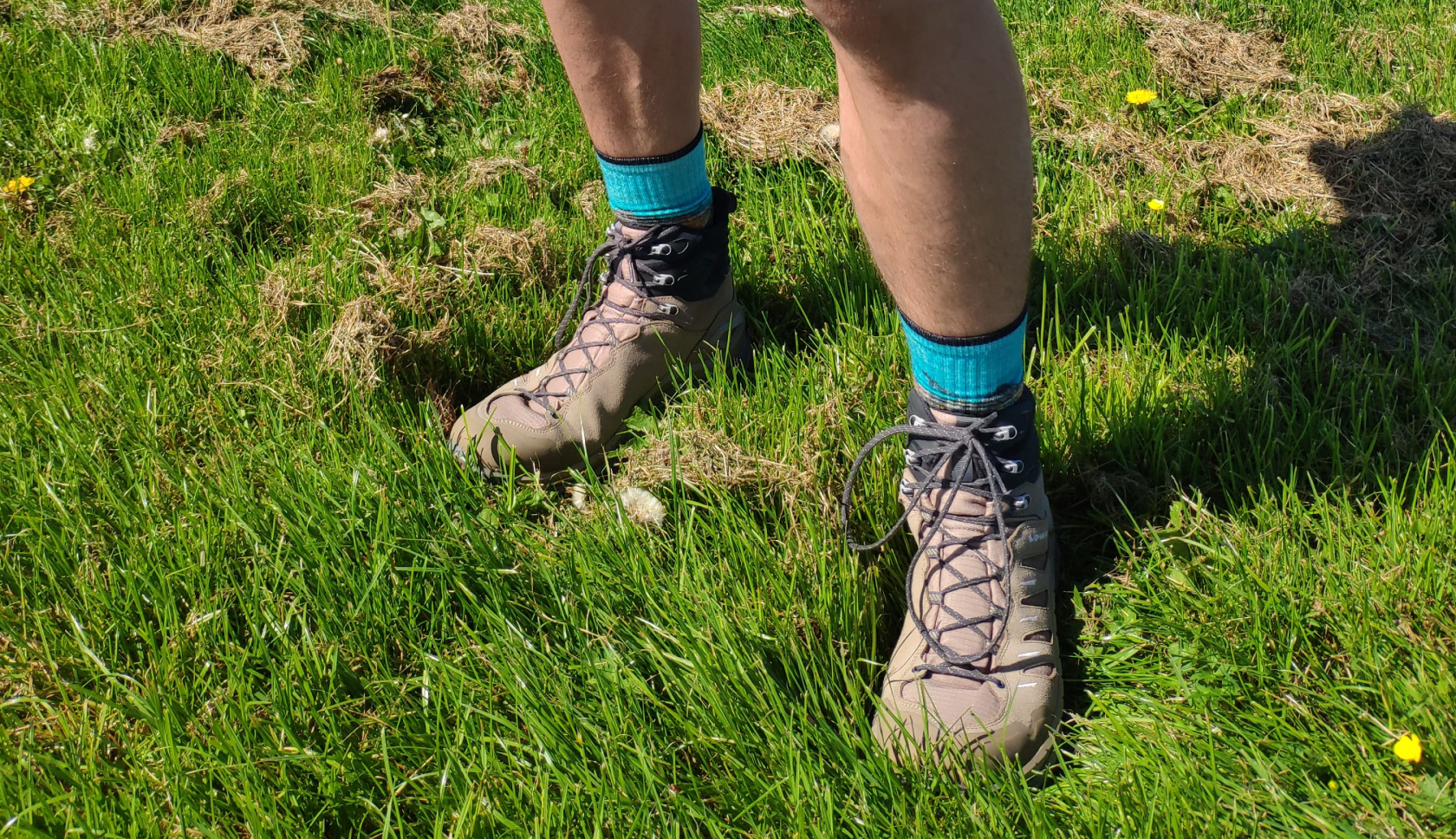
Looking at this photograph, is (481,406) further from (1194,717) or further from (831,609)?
(1194,717)

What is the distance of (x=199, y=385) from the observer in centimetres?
197

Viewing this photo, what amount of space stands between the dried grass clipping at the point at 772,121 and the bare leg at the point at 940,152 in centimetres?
121

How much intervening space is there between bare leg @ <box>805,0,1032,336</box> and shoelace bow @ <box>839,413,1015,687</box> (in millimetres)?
176

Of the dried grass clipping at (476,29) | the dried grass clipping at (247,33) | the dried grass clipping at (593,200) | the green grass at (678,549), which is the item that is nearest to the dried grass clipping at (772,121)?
the green grass at (678,549)

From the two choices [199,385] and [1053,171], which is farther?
[1053,171]

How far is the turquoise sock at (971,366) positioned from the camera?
4.58 ft

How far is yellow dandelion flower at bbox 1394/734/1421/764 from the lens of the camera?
1119 mm

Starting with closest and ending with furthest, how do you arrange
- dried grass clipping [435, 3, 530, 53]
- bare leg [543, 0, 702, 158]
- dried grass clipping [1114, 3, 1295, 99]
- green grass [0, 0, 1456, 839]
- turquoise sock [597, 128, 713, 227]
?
green grass [0, 0, 1456, 839] → bare leg [543, 0, 702, 158] → turquoise sock [597, 128, 713, 227] → dried grass clipping [1114, 3, 1295, 99] → dried grass clipping [435, 3, 530, 53]

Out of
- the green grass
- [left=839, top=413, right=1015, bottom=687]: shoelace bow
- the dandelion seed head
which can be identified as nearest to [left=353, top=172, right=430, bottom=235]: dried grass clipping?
the green grass

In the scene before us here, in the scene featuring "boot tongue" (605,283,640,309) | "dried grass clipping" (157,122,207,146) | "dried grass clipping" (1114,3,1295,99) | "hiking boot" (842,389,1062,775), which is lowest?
"hiking boot" (842,389,1062,775)

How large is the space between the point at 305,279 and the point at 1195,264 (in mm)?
1934

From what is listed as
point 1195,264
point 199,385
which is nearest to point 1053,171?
point 1195,264

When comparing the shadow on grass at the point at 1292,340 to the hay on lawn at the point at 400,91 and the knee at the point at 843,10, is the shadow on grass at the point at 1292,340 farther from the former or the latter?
the hay on lawn at the point at 400,91

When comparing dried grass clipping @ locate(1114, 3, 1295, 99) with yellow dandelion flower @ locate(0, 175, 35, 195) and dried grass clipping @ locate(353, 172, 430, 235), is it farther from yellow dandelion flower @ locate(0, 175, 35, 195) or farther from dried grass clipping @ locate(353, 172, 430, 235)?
yellow dandelion flower @ locate(0, 175, 35, 195)
